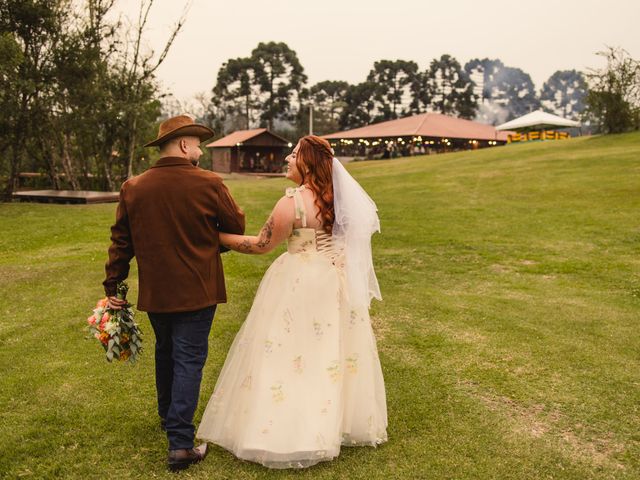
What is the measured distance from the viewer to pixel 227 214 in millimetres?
3758

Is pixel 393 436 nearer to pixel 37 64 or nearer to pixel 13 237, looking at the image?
pixel 13 237

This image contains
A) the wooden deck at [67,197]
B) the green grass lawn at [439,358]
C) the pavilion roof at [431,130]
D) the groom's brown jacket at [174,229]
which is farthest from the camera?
the pavilion roof at [431,130]

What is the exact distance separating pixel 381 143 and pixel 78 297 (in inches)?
1875

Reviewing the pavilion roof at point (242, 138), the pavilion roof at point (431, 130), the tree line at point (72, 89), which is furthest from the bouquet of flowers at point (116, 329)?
the pavilion roof at point (242, 138)

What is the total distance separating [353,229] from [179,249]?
1201mm

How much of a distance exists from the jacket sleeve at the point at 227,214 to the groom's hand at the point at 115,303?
34.0 inches

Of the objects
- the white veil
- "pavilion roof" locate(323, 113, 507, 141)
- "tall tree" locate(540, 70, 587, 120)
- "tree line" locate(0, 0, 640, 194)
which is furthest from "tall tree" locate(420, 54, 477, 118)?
"tall tree" locate(540, 70, 587, 120)

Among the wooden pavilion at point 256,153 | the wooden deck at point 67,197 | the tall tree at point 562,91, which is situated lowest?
the wooden deck at point 67,197

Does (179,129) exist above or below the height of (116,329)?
above

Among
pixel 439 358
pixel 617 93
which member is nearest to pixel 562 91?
pixel 617 93

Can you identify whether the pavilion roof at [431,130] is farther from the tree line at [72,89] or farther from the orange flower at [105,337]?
the orange flower at [105,337]

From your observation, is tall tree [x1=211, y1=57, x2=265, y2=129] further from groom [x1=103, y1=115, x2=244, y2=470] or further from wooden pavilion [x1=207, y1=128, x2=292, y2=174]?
groom [x1=103, y1=115, x2=244, y2=470]

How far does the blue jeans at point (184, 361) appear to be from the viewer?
12.2 feet

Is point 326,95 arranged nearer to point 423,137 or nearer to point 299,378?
point 423,137
